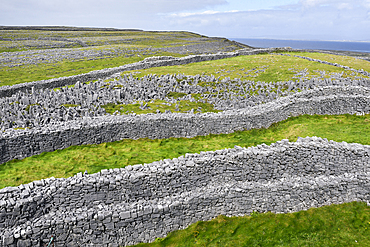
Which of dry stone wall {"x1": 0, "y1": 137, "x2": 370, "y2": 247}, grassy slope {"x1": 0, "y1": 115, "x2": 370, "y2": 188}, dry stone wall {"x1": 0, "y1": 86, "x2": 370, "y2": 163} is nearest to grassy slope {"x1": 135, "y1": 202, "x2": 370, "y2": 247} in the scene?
dry stone wall {"x1": 0, "y1": 137, "x2": 370, "y2": 247}

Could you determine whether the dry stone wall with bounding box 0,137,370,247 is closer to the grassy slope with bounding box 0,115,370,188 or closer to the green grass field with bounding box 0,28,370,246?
the green grass field with bounding box 0,28,370,246

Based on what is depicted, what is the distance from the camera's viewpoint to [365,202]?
11.8 metres

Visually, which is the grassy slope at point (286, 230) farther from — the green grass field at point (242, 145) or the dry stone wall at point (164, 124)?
the dry stone wall at point (164, 124)

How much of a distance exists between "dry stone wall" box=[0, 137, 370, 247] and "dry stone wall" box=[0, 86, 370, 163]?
20.5 feet

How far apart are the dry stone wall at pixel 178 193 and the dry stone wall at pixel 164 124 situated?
6.25 metres

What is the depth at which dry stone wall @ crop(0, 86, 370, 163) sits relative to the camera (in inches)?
600

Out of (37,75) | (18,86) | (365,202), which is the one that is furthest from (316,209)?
(37,75)

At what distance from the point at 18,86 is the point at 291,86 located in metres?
32.5

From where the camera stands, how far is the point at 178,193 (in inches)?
442

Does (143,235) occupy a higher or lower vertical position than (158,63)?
lower

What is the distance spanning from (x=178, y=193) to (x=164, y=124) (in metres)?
7.64

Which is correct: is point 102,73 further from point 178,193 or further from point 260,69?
point 178,193

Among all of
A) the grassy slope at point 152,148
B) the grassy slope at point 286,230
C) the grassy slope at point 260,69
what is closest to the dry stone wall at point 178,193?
the grassy slope at point 286,230

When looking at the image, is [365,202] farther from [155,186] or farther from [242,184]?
[155,186]
